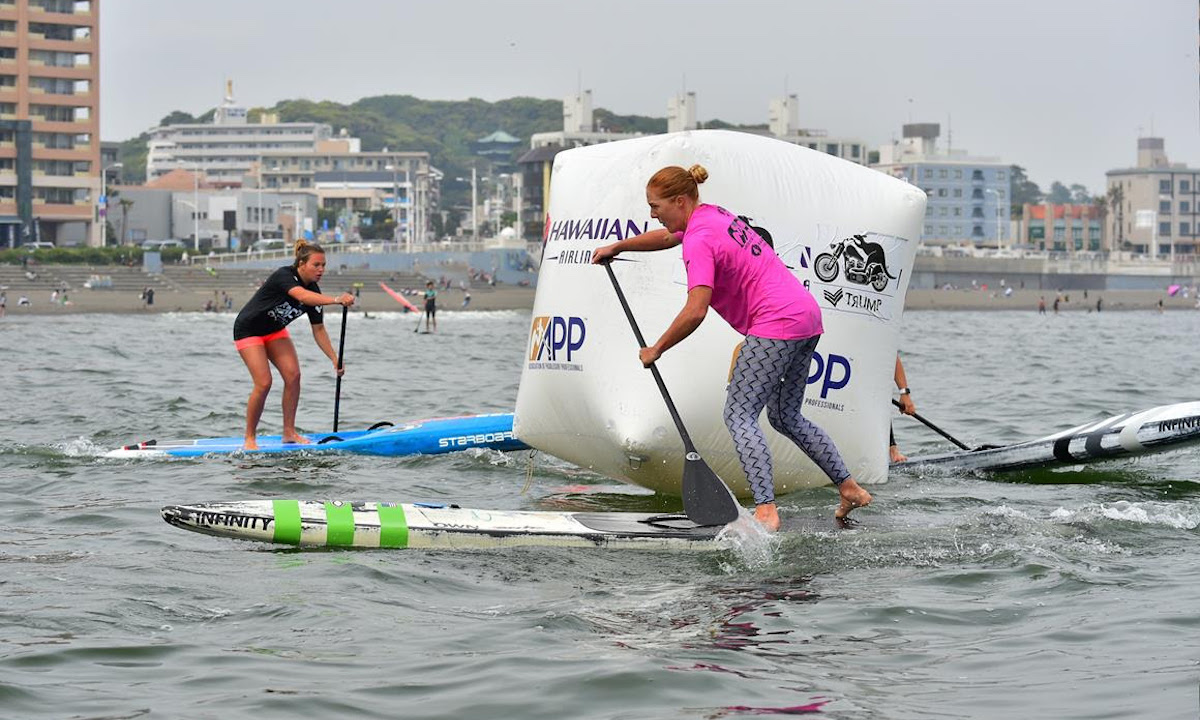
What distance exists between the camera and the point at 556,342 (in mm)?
8938

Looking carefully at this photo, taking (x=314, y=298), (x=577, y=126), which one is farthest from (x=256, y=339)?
(x=577, y=126)

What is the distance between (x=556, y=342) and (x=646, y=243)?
4.68 ft

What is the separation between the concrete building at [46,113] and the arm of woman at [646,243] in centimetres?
9802

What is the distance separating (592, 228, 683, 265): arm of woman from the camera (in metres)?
7.64

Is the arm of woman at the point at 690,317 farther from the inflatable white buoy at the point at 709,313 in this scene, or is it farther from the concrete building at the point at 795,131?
the concrete building at the point at 795,131

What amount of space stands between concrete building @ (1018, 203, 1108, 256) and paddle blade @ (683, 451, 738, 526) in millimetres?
169212

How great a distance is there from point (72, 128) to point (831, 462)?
101 meters

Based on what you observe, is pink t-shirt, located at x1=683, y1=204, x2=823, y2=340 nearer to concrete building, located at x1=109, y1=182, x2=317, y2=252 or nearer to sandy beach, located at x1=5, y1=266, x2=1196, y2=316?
sandy beach, located at x1=5, y1=266, x2=1196, y2=316

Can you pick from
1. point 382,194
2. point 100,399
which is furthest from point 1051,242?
point 100,399

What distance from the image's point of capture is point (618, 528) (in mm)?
7680

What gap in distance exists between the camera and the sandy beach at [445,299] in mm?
68312

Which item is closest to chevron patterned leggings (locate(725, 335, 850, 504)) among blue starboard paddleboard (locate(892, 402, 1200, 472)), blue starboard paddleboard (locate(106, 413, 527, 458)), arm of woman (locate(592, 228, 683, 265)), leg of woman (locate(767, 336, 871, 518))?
leg of woman (locate(767, 336, 871, 518))

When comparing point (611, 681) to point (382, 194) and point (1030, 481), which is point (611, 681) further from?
point (382, 194)

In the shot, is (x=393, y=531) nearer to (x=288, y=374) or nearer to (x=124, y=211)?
(x=288, y=374)
